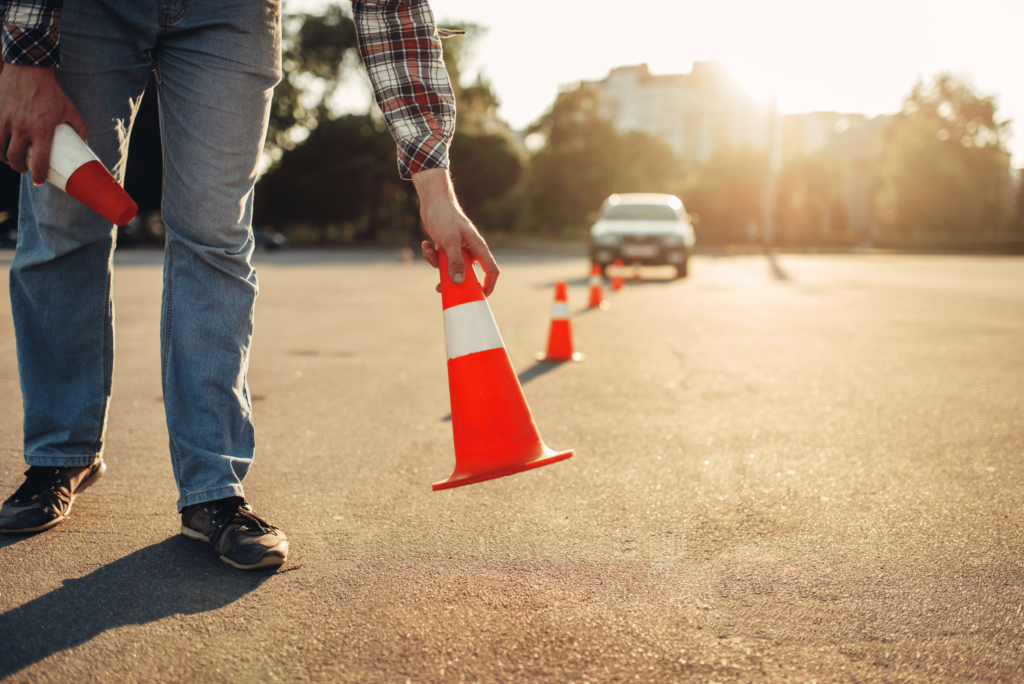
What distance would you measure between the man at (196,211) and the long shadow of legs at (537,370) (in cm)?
286

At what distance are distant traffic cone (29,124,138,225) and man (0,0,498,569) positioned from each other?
0.17 feet

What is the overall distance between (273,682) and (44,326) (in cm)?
132

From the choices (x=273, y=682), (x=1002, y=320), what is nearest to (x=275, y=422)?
(x=273, y=682)

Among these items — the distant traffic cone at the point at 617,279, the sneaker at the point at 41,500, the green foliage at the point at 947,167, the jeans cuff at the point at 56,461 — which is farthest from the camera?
the green foliage at the point at 947,167

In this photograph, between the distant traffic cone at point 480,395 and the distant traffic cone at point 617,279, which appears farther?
the distant traffic cone at point 617,279

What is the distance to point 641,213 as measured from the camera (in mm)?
17188

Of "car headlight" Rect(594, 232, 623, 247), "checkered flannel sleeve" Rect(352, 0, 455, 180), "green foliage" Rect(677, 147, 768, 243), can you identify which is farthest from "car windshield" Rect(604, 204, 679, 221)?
"green foliage" Rect(677, 147, 768, 243)

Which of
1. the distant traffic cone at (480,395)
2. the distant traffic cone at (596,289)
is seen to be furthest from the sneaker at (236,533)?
the distant traffic cone at (596,289)

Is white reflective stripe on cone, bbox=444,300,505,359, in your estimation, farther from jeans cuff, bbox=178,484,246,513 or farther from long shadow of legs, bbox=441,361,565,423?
long shadow of legs, bbox=441,361,565,423

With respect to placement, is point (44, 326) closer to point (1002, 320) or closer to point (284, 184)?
point (1002, 320)

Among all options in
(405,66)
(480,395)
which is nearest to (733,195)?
(405,66)

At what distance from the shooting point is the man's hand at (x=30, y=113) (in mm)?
1939

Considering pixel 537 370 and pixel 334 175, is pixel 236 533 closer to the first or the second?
pixel 537 370

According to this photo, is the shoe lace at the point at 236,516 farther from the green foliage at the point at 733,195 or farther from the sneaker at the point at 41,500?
the green foliage at the point at 733,195
